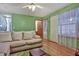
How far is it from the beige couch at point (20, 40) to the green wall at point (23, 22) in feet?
0.24

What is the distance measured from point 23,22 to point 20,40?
26cm

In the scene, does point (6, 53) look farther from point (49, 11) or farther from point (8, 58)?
point (49, 11)

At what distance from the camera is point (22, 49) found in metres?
1.44

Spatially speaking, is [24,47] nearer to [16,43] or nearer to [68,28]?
[16,43]

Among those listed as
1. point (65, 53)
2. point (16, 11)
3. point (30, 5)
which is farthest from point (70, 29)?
point (16, 11)

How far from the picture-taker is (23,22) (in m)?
1.46

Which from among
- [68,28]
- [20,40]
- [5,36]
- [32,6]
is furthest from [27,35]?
[68,28]

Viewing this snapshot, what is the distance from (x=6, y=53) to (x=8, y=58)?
8 centimetres

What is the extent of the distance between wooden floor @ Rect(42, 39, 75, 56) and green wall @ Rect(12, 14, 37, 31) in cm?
31

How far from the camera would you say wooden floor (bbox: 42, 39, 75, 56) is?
4.51ft

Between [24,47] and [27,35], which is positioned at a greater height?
[27,35]

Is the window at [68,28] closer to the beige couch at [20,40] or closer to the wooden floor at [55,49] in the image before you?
the wooden floor at [55,49]

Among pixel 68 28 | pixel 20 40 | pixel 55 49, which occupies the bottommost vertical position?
pixel 55 49

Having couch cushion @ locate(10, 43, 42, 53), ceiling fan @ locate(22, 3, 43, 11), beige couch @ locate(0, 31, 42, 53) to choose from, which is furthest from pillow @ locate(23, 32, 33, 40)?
ceiling fan @ locate(22, 3, 43, 11)
